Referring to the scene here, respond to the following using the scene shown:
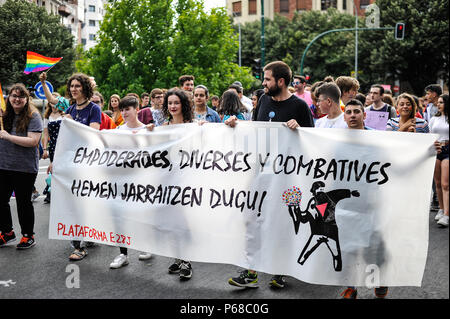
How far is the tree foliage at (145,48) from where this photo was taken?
21422mm

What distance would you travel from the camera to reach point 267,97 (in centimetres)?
484

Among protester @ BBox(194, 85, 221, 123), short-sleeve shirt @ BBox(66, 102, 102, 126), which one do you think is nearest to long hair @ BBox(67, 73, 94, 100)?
short-sleeve shirt @ BBox(66, 102, 102, 126)

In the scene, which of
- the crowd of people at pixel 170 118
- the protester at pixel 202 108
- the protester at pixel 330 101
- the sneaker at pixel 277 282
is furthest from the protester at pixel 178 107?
the protester at pixel 330 101

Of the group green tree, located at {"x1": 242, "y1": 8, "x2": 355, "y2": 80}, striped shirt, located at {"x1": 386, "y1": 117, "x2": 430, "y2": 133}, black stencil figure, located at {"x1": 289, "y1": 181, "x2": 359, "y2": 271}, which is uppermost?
green tree, located at {"x1": 242, "y1": 8, "x2": 355, "y2": 80}

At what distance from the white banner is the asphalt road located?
29 cm

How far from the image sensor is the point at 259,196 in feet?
14.3

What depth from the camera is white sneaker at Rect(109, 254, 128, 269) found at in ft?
16.8

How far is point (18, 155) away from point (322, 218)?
141 inches

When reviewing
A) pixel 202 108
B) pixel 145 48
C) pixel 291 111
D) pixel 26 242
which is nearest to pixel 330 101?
pixel 291 111

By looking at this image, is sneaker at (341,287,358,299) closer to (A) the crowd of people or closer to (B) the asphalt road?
(A) the crowd of people

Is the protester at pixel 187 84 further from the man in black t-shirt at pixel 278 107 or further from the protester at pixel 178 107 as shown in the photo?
the man in black t-shirt at pixel 278 107

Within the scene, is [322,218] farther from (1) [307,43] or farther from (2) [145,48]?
(1) [307,43]
